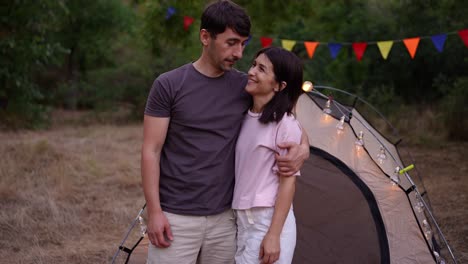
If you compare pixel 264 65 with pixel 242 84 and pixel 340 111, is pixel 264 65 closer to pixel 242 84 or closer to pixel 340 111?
pixel 242 84

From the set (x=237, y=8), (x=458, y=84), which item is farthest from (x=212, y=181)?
(x=458, y=84)

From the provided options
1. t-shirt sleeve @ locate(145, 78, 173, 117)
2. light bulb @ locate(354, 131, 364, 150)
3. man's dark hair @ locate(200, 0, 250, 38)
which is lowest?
light bulb @ locate(354, 131, 364, 150)

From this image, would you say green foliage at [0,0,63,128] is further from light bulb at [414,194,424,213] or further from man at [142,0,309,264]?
man at [142,0,309,264]

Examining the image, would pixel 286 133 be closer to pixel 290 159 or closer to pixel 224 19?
pixel 290 159

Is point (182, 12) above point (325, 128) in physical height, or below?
above

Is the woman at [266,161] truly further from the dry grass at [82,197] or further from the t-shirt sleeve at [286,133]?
the dry grass at [82,197]

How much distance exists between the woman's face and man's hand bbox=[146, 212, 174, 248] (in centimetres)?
60

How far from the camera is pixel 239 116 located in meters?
2.38

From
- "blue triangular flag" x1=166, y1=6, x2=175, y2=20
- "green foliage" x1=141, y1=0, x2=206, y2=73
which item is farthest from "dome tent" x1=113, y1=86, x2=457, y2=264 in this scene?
"green foliage" x1=141, y1=0, x2=206, y2=73

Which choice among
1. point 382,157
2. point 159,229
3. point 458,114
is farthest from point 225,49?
point 458,114

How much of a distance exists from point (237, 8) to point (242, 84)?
12.1 inches

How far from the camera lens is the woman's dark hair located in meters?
2.34

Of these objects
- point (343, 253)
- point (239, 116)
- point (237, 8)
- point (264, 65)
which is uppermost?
point (237, 8)

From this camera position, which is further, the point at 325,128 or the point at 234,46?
the point at 325,128
